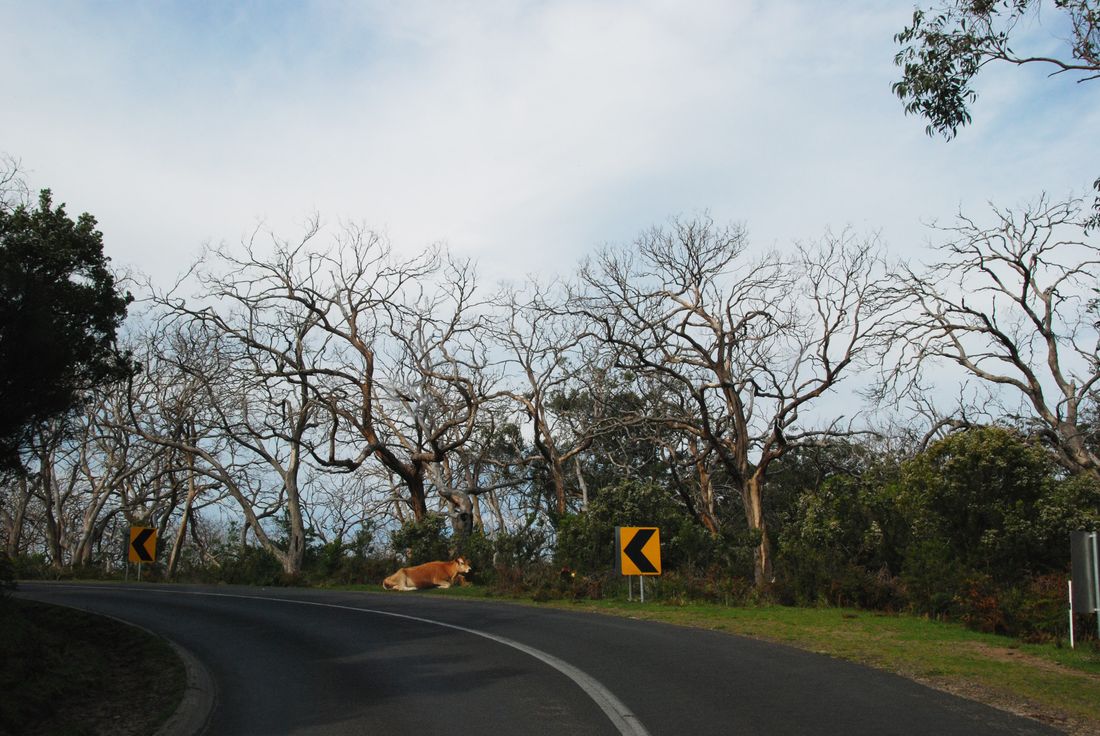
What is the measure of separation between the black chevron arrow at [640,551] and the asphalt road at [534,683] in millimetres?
4217

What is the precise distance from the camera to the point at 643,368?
3309 centimetres

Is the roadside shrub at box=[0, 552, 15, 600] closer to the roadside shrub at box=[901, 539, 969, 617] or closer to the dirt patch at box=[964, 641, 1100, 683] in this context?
the dirt patch at box=[964, 641, 1100, 683]

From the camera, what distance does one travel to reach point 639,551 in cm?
2136

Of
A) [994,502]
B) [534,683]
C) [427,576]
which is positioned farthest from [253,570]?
[534,683]

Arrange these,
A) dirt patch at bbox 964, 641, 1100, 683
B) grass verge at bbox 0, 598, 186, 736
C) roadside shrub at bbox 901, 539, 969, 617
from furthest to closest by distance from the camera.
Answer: roadside shrub at bbox 901, 539, 969, 617, dirt patch at bbox 964, 641, 1100, 683, grass verge at bbox 0, 598, 186, 736

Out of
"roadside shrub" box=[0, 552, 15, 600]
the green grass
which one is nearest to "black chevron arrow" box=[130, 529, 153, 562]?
"roadside shrub" box=[0, 552, 15, 600]

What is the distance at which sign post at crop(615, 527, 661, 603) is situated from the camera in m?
21.2

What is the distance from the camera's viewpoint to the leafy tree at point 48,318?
12.8m

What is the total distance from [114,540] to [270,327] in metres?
25.8

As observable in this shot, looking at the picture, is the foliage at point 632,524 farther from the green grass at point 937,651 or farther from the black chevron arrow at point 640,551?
the green grass at point 937,651

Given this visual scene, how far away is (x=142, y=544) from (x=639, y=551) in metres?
16.6

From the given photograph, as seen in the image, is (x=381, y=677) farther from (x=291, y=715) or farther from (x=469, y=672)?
(x=291, y=715)

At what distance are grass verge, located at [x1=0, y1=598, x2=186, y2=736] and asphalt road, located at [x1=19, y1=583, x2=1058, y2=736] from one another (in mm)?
596

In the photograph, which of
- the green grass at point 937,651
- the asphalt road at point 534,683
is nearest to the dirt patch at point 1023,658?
the green grass at point 937,651
